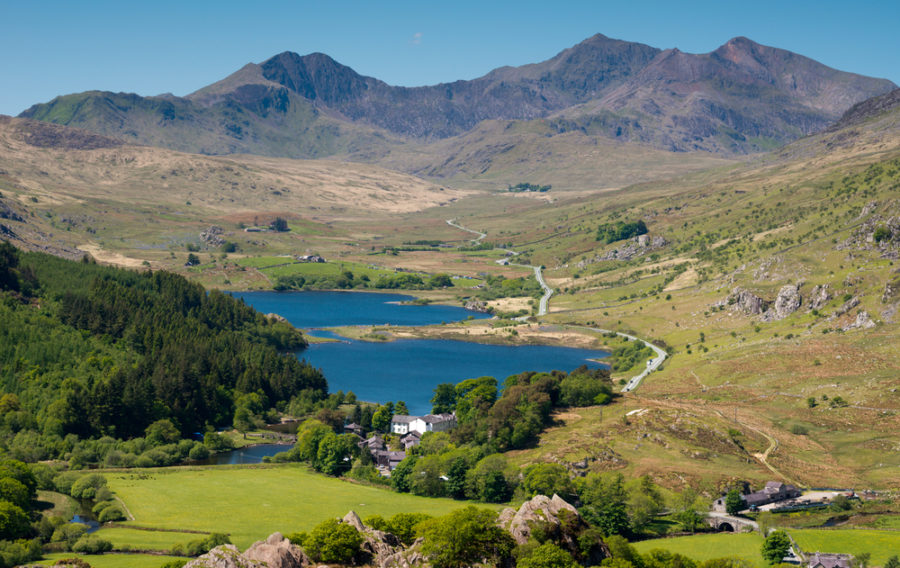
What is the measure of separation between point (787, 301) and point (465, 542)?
135236 millimetres

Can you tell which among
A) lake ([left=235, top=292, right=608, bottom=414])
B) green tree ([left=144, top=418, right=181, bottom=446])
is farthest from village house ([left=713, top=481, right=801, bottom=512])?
green tree ([left=144, top=418, right=181, bottom=446])

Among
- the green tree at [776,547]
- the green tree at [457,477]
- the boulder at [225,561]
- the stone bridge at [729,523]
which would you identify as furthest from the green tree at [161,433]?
the green tree at [776,547]

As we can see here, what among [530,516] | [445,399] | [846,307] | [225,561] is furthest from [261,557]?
[846,307]

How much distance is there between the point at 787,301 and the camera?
16925 centimetres

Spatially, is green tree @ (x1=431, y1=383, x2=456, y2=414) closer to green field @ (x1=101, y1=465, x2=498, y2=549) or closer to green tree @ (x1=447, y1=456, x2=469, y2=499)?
green field @ (x1=101, y1=465, x2=498, y2=549)

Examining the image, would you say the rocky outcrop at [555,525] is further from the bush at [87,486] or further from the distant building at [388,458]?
the bush at [87,486]

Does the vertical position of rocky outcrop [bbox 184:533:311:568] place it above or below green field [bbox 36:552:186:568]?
above

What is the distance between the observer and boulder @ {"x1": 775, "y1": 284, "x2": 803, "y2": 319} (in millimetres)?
167000

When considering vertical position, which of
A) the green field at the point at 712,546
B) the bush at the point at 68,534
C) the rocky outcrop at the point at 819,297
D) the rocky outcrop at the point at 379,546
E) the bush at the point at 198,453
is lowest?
the bush at the point at 198,453

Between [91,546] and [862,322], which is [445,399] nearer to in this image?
[91,546]

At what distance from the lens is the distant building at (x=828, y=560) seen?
215ft

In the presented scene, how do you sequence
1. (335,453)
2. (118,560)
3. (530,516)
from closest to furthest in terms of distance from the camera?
1. (530,516)
2. (118,560)
3. (335,453)

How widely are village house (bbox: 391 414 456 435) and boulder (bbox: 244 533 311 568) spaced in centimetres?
6903

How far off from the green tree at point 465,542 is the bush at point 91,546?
34.5 meters
